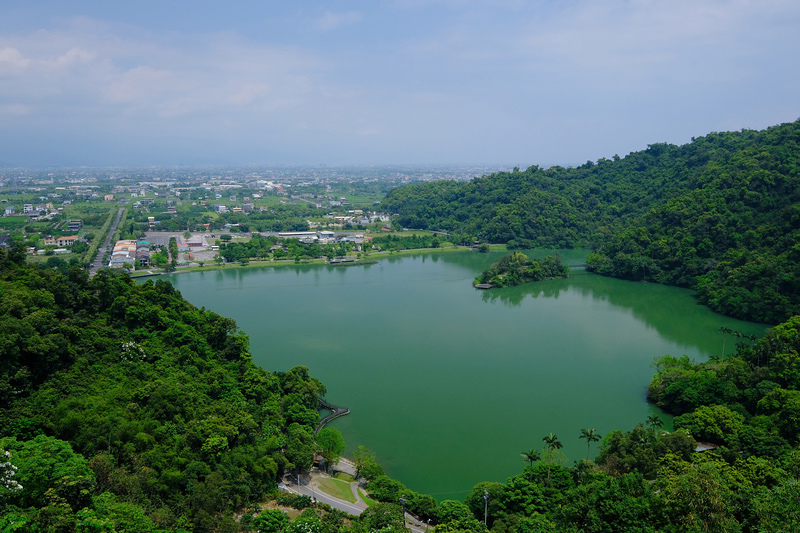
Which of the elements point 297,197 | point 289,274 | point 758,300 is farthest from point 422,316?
point 297,197

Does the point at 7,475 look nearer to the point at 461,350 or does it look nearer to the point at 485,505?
the point at 485,505

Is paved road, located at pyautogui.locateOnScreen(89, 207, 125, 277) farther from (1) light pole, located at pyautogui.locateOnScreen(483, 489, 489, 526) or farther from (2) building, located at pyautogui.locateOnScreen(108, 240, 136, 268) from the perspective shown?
(1) light pole, located at pyautogui.locateOnScreen(483, 489, 489, 526)

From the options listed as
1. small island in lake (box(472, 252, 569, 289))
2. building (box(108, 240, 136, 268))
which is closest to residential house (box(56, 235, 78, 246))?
building (box(108, 240, 136, 268))

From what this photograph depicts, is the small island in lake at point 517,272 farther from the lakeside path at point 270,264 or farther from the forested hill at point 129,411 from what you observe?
the forested hill at point 129,411

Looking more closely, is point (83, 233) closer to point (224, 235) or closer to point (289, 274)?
point (224, 235)

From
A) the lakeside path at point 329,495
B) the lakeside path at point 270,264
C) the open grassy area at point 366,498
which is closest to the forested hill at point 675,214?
the lakeside path at point 270,264

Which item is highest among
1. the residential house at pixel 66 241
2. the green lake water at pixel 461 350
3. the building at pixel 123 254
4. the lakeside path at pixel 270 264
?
the residential house at pixel 66 241
